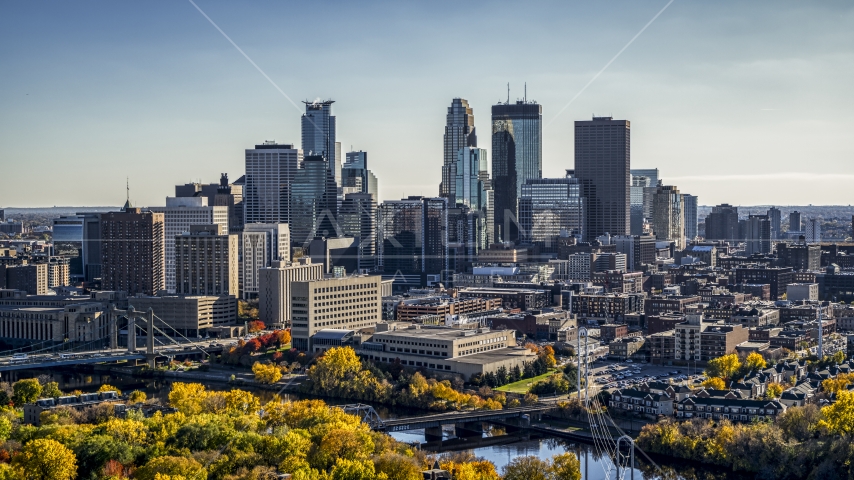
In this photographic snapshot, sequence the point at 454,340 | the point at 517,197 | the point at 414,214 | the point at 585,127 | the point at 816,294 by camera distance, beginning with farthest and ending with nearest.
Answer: the point at 517,197 < the point at 585,127 < the point at 414,214 < the point at 816,294 < the point at 454,340

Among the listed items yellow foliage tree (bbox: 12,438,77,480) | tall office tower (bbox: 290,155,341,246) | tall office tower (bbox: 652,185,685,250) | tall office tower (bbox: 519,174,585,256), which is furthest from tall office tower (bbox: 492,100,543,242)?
yellow foliage tree (bbox: 12,438,77,480)

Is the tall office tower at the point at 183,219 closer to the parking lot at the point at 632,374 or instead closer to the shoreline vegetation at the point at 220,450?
the parking lot at the point at 632,374

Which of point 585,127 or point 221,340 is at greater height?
point 585,127

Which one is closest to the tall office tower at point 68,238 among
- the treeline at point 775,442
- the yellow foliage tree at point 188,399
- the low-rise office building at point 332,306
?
the low-rise office building at point 332,306

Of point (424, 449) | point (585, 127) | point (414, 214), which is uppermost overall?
point (585, 127)

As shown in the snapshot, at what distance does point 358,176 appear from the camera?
78.8 metres

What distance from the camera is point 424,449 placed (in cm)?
2214

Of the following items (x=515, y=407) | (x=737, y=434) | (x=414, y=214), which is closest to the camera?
(x=737, y=434)

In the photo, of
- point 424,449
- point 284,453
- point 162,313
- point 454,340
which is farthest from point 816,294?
point 284,453

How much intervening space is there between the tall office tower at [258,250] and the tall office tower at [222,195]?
30.3 feet

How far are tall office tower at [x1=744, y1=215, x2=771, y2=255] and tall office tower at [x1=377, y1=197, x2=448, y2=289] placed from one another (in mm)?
23621

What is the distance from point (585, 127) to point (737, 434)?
1937 inches

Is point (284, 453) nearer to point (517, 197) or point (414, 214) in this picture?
point (414, 214)

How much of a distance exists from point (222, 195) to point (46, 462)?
4690 cm
